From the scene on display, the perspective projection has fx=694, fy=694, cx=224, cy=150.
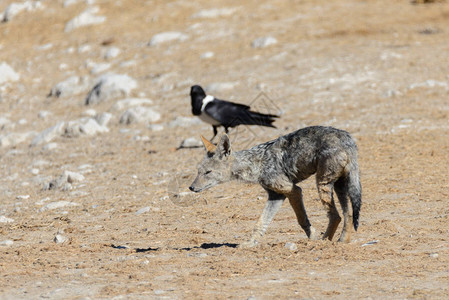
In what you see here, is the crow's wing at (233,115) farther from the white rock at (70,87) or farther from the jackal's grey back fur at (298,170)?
the white rock at (70,87)

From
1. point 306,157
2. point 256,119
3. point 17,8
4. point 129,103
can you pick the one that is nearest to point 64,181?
point 256,119

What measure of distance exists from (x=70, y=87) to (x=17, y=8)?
31.0 feet

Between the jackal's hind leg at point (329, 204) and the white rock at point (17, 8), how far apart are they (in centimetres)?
2442

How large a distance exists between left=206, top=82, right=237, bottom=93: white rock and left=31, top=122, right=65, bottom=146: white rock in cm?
425

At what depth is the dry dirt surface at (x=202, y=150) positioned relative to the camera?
7.08 meters

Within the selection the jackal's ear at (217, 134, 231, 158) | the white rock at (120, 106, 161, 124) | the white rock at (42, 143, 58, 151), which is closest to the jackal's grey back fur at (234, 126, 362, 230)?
the jackal's ear at (217, 134, 231, 158)

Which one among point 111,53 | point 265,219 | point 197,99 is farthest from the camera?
point 111,53

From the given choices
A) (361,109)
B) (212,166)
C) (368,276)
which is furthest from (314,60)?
(368,276)

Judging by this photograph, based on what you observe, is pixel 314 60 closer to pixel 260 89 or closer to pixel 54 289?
pixel 260 89

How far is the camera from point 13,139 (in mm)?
18141

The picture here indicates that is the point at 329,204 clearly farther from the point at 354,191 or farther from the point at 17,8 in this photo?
the point at 17,8

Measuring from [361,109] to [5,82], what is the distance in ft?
44.2

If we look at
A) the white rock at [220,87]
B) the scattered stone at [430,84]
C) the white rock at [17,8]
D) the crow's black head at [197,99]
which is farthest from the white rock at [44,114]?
the white rock at [17,8]

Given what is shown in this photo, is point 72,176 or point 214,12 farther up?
point 72,176
